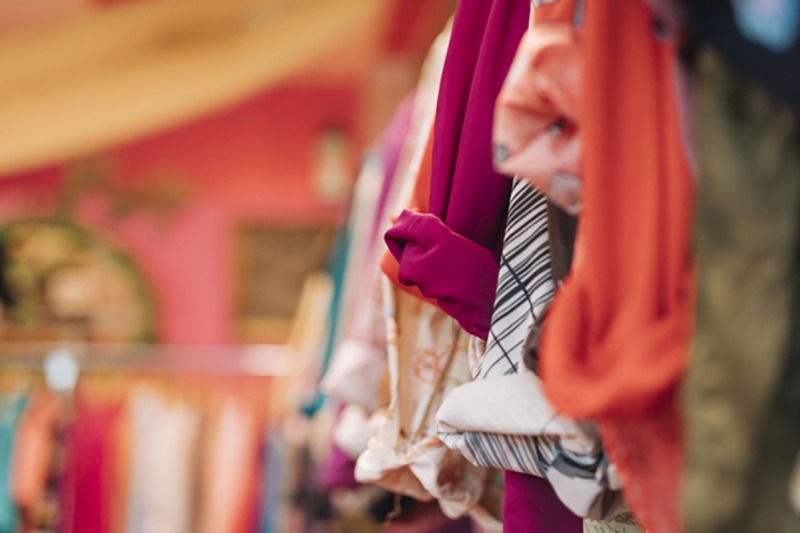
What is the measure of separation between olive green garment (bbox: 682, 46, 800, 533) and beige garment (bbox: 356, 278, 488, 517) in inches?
17.3

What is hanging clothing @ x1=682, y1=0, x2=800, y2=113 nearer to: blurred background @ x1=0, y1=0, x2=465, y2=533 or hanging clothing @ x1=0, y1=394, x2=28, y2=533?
blurred background @ x1=0, y1=0, x2=465, y2=533

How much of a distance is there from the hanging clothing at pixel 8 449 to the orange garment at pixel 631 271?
2.02m

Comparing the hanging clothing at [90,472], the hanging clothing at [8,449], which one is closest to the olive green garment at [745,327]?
the hanging clothing at [8,449]

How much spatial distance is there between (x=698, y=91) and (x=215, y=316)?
10.6 feet

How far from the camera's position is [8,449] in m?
2.27

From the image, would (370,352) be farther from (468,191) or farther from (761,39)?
(761,39)

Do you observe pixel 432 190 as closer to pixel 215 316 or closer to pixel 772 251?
pixel 772 251

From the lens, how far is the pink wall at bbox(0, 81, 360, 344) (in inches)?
138

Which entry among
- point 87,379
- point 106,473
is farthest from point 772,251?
point 87,379

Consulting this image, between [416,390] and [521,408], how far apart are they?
0.91 ft

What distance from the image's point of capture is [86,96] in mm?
3111

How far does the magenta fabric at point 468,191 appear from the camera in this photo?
2.26 ft

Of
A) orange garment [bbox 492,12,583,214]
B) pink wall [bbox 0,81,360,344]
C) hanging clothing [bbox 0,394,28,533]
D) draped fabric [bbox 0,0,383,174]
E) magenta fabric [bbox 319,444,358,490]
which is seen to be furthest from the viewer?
pink wall [bbox 0,81,360,344]

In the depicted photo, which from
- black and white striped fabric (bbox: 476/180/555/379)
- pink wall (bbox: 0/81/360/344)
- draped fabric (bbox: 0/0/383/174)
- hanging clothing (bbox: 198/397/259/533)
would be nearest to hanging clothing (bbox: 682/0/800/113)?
black and white striped fabric (bbox: 476/180/555/379)
